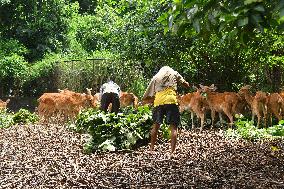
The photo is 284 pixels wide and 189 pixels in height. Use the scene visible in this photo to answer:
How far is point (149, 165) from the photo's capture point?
24.8 feet

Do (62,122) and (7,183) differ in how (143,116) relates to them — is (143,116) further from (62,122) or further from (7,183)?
(62,122)

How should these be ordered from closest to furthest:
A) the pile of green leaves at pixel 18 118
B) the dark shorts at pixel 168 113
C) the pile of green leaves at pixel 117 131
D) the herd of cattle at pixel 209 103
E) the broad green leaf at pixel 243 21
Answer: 1. the broad green leaf at pixel 243 21
2. the dark shorts at pixel 168 113
3. the pile of green leaves at pixel 117 131
4. the herd of cattle at pixel 209 103
5. the pile of green leaves at pixel 18 118

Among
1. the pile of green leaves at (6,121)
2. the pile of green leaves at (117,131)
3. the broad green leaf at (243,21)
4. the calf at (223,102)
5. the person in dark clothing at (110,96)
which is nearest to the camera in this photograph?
the broad green leaf at (243,21)

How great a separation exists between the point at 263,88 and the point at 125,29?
4.62 m

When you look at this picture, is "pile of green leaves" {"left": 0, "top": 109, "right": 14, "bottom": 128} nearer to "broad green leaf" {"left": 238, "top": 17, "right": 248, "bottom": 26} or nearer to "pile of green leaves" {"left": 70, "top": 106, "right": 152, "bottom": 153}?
"pile of green leaves" {"left": 70, "top": 106, "right": 152, "bottom": 153}

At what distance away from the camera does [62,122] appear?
15.5 meters

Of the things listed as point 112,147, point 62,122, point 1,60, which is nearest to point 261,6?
point 112,147

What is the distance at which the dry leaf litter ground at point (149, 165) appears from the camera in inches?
252

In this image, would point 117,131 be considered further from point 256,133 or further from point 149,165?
point 256,133

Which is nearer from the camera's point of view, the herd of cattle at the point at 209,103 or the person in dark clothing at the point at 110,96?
the person in dark clothing at the point at 110,96

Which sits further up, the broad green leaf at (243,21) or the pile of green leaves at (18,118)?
the broad green leaf at (243,21)

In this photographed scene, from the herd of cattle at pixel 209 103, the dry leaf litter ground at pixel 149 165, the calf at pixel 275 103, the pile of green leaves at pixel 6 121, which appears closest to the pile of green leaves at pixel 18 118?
the pile of green leaves at pixel 6 121

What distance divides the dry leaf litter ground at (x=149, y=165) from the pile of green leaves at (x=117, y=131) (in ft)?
0.70

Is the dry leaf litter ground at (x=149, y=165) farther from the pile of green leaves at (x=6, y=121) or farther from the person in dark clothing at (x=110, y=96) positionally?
the pile of green leaves at (x=6, y=121)
